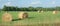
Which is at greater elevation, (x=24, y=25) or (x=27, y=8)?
(x=27, y=8)

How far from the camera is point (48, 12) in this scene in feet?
8.18

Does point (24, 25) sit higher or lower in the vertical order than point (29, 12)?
lower

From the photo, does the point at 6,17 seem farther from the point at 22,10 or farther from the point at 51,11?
the point at 51,11

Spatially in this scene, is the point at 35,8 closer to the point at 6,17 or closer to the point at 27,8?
the point at 27,8
